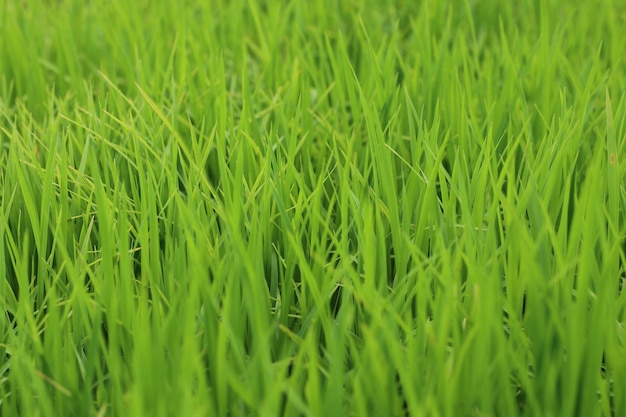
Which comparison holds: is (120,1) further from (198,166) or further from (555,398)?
(555,398)

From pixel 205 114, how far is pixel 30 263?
42 centimetres

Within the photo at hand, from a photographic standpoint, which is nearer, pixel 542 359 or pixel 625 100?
pixel 542 359

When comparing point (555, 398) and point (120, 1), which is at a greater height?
point (120, 1)

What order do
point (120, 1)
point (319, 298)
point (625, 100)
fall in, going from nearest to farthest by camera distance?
point (319, 298) < point (625, 100) < point (120, 1)

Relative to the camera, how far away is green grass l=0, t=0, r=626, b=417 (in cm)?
87

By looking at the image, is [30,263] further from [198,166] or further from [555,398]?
[555,398]

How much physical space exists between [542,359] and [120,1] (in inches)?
61.8

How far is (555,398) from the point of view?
878mm

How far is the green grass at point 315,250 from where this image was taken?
0.87m

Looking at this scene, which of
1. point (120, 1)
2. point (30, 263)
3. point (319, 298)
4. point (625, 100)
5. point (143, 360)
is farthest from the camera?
point (120, 1)

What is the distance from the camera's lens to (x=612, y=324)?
35.6 inches

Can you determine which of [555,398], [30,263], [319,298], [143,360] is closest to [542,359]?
[555,398]

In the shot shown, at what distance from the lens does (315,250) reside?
111cm

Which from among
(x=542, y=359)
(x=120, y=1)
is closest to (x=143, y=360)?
(x=542, y=359)
